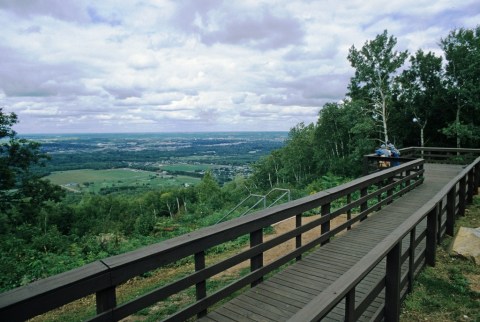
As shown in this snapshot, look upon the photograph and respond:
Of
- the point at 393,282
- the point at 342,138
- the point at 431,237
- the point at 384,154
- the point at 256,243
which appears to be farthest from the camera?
the point at 342,138

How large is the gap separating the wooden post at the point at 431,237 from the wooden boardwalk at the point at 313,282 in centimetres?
18

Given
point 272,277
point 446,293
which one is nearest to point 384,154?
point 446,293

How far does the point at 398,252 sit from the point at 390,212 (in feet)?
14.7

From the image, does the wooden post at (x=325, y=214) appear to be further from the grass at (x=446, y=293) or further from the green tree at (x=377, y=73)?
the green tree at (x=377, y=73)

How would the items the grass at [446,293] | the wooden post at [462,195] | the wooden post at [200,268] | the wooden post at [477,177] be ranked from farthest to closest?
1. the wooden post at [477,177]
2. the wooden post at [462,195]
3. the grass at [446,293]
4. the wooden post at [200,268]

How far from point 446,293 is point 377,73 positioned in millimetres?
24370

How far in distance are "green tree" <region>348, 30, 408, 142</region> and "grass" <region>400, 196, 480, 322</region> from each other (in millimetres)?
20980

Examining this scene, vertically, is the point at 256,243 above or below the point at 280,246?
above

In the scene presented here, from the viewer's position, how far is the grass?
3890 millimetres

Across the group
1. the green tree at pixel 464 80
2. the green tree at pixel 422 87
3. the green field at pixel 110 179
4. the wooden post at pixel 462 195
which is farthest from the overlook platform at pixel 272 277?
the green field at pixel 110 179

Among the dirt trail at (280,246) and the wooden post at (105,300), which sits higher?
the wooden post at (105,300)

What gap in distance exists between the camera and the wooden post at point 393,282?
317 centimetres

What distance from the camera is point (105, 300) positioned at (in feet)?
7.91

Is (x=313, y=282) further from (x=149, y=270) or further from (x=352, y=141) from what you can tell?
(x=352, y=141)
